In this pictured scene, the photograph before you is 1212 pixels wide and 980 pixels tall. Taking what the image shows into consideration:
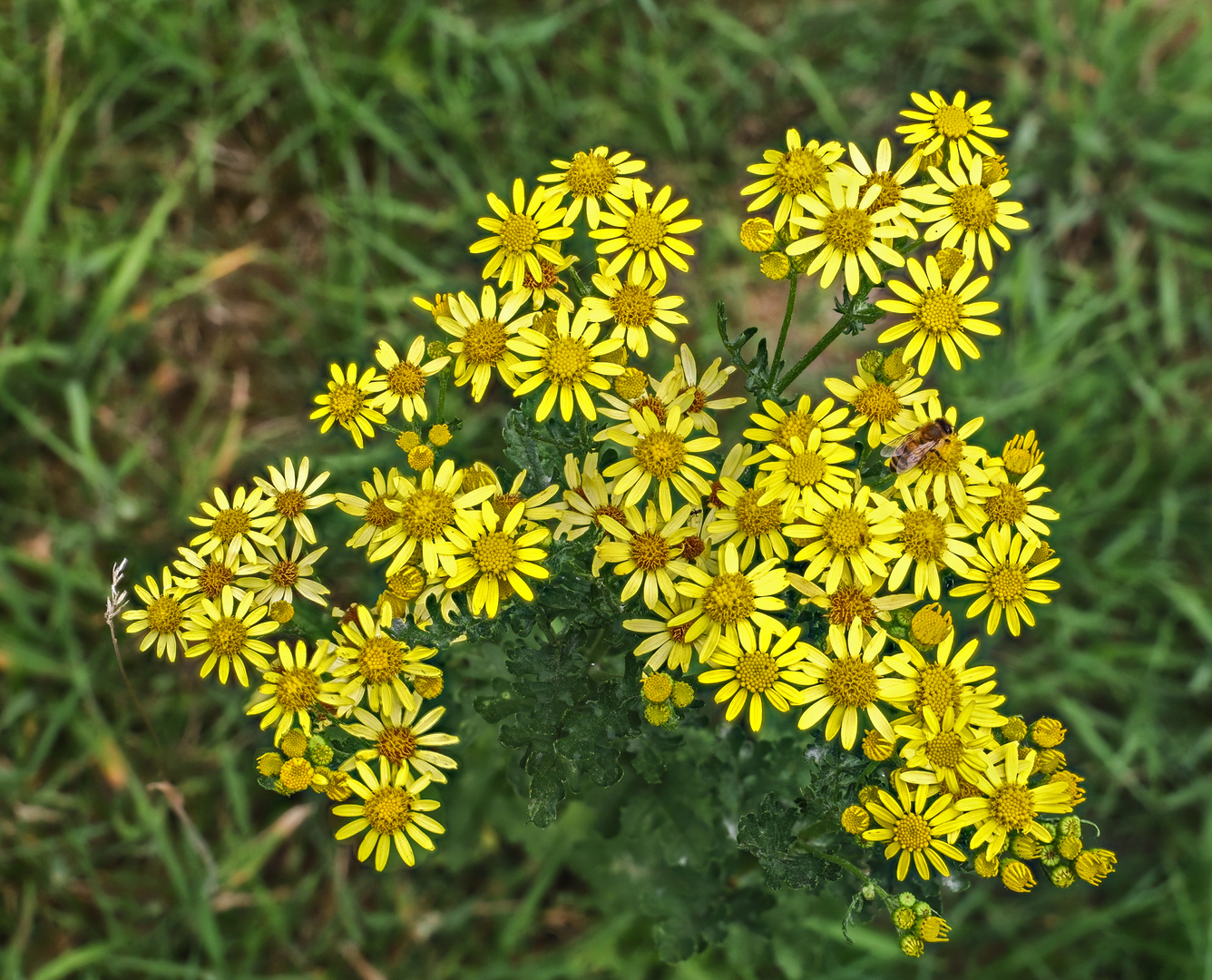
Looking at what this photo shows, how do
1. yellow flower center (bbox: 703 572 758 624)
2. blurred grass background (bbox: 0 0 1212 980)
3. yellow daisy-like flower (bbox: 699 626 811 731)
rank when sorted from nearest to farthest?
yellow daisy-like flower (bbox: 699 626 811 731)
yellow flower center (bbox: 703 572 758 624)
blurred grass background (bbox: 0 0 1212 980)

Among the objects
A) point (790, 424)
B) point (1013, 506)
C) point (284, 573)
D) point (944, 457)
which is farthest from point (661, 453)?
point (284, 573)

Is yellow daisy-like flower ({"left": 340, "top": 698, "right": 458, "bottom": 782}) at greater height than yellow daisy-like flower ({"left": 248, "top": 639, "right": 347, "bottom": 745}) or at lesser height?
lesser

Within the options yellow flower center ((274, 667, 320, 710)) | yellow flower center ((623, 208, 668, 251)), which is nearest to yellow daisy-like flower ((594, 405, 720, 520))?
yellow flower center ((623, 208, 668, 251))

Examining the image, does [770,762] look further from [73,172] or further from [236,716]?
[73,172]

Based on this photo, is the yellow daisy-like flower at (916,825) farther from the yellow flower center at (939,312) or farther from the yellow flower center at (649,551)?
the yellow flower center at (939,312)

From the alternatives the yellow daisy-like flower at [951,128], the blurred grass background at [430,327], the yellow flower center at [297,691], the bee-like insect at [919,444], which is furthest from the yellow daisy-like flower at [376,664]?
the yellow daisy-like flower at [951,128]

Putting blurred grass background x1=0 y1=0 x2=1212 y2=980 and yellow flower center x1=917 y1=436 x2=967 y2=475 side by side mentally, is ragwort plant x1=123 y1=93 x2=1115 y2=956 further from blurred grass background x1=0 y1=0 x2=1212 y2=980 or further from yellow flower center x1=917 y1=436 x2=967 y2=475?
blurred grass background x1=0 y1=0 x2=1212 y2=980

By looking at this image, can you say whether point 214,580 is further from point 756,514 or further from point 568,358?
point 756,514

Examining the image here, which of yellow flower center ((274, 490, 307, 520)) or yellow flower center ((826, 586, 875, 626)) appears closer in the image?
yellow flower center ((826, 586, 875, 626))
